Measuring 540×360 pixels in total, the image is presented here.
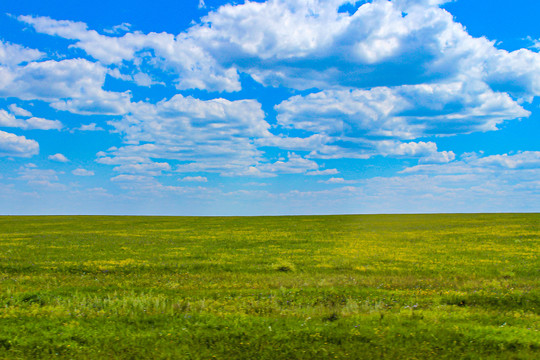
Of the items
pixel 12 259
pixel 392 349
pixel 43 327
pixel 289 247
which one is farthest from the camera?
pixel 289 247

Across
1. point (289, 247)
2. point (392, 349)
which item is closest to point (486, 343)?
point (392, 349)

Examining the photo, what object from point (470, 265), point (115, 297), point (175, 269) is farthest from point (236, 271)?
point (470, 265)

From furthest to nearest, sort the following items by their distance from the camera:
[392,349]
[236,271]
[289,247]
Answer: [289,247] → [236,271] → [392,349]

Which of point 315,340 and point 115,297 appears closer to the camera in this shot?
point 315,340

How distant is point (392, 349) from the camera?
9.52 m

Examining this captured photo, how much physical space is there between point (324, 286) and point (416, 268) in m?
8.02

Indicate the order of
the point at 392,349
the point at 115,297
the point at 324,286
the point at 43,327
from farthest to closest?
1. the point at 324,286
2. the point at 115,297
3. the point at 43,327
4. the point at 392,349

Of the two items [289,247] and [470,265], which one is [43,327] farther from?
[289,247]

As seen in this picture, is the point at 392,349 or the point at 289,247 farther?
the point at 289,247

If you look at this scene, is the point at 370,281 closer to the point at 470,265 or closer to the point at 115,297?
the point at 470,265

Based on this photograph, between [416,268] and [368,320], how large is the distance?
1273 centimetres

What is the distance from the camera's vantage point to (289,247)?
34469mm

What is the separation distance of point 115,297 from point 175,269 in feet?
27.1

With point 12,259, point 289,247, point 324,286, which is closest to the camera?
point 324,286
